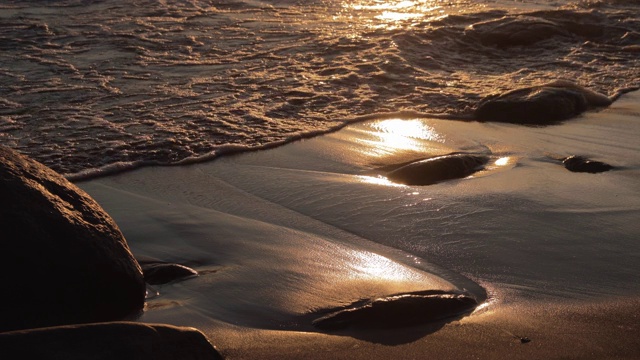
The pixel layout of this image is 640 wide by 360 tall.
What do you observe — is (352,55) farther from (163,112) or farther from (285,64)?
(163,112)

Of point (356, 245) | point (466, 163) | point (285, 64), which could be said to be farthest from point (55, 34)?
point (356, 245)

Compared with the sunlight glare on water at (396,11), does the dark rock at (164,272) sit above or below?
below

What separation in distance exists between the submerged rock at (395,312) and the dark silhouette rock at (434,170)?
1.83 m

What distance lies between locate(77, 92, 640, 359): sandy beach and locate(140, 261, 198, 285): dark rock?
70 millimetres

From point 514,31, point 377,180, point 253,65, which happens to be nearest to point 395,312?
point 377,180

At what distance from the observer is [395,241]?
14.0 feet

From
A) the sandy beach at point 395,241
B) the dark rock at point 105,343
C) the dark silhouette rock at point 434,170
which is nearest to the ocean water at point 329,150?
the sandy beach at point 395,241

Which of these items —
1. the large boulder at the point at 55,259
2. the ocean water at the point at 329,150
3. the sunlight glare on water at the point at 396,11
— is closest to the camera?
the large boulder at the point at 55,259

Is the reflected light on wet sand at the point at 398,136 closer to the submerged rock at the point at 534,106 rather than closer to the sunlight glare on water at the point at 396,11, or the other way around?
the submerged rock at the point at 534,106

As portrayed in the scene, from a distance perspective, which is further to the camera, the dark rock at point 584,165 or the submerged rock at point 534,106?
the submerged rock at point 534,106

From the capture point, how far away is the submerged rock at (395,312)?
3.26 meters

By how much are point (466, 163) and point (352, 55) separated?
3494 millimetres

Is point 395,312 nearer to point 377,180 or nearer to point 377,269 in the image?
point 377,269

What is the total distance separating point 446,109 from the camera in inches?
279
